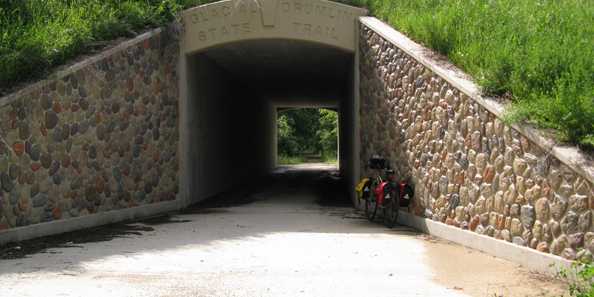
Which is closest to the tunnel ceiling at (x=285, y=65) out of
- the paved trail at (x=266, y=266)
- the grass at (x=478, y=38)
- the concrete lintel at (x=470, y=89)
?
the grass at (x=478, y=38)

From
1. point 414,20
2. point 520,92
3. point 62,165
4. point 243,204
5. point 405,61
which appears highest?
point 414,20

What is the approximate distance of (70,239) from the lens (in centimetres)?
779

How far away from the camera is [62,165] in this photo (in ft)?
27.9

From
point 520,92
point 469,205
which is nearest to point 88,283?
point 469,205

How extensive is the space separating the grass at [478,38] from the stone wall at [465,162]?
1.44 feet

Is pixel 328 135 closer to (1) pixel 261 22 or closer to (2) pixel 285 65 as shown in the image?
(2) pixel 285 65

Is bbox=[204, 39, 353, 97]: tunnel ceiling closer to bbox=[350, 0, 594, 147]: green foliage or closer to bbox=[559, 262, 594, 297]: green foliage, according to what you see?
bbox=[350, 0, 594, 147]: green foliage

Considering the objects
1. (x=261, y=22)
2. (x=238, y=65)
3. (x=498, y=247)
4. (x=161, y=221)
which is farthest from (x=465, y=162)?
(x=238, y=65)

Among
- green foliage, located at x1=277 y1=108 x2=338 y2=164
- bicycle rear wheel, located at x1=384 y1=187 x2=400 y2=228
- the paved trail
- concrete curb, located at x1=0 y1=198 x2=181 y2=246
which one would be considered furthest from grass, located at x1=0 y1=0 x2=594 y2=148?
green foliage, located at x1=277 y1=108 x2=338 y2=164

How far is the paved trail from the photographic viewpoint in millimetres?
5102

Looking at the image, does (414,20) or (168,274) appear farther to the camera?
(414,20)

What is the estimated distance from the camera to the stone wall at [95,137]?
25.0ft

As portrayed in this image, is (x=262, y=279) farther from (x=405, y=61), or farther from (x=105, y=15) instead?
(x=105, y=15)

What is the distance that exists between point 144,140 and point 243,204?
3.48m
